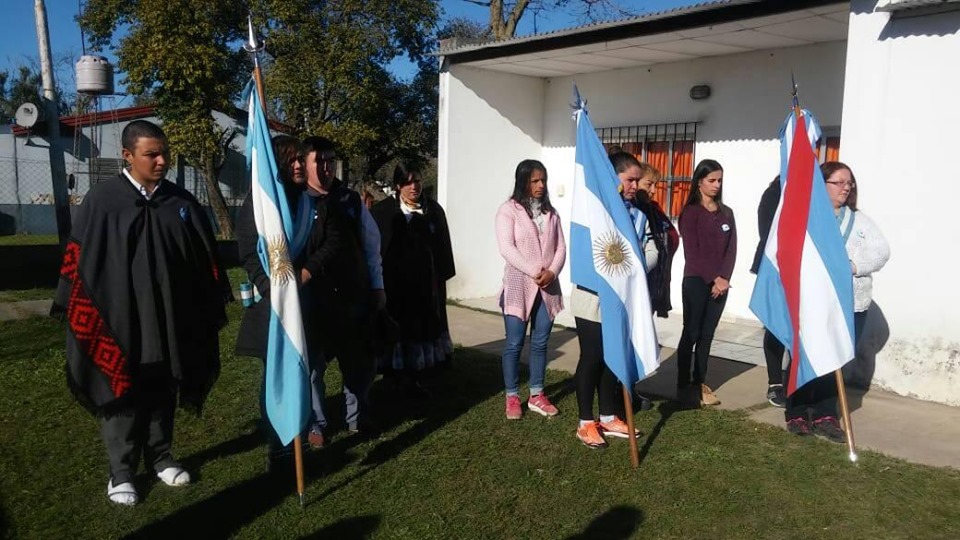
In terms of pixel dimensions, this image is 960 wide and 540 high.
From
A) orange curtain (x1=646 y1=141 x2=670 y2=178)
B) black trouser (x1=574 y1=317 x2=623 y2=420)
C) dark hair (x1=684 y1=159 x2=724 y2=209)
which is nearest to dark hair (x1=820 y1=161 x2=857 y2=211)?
dark hair (x1=684 y1=159 x2=724 y2=209)

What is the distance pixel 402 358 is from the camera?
215 inches

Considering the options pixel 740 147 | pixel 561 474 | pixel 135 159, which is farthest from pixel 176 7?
pixel 561 474

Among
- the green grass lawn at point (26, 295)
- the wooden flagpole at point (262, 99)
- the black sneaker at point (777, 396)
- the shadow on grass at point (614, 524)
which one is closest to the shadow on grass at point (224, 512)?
the wooden flagpole at point (262, 99)

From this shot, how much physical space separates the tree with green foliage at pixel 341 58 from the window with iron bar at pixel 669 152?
28.7ft

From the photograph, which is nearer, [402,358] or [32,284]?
[402,358]

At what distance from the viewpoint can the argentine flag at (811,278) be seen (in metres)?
4.40

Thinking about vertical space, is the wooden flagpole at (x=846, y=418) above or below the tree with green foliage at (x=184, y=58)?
below

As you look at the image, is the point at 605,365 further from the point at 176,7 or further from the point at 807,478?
the point at 176,7

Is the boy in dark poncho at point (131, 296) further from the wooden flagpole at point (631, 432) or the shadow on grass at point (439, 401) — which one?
the wooden flagpole at point (631, 432)

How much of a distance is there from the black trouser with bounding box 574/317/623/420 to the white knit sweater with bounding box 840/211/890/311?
161 centimetres

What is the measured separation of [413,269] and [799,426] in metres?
2.67

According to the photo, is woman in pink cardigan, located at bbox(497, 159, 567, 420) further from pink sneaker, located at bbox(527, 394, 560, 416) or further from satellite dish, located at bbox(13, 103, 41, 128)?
satellite dish, located at bbox(13, 103, 41, 128)

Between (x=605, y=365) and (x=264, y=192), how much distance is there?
224cm

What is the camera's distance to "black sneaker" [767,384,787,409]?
5.41 m
